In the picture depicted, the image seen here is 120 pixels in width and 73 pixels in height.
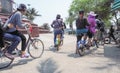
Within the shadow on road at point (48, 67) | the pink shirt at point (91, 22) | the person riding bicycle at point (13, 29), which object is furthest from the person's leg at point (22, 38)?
the pink shirt at point (91, 22)

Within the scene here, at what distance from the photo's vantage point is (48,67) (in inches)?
408

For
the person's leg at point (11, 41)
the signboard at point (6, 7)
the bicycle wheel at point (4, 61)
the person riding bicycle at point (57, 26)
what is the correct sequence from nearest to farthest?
the bicycle wheel at point (4, 61)
the person's leg at point (11, 41)
the person riding bicycle at point (57, 26)
the signboard at point (6, 7)

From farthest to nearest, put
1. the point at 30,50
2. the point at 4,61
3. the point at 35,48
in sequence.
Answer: the point at 35,48
the point at 30,50
the point at 4,61

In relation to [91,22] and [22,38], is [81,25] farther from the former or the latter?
[22,38]

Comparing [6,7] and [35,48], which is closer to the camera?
[35,48]

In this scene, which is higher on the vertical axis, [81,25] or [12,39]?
[81,25]

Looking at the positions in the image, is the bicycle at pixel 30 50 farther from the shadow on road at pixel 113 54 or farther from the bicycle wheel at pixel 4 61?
the shadow on road at pixel 113 54

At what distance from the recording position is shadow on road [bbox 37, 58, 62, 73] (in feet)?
31.7

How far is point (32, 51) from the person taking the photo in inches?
470

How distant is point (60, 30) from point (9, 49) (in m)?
6.44

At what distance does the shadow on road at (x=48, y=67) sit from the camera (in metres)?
9.67

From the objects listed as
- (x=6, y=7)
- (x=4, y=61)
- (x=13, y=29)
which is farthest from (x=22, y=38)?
(x=6, y=7)

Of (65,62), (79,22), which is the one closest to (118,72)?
(65,62)

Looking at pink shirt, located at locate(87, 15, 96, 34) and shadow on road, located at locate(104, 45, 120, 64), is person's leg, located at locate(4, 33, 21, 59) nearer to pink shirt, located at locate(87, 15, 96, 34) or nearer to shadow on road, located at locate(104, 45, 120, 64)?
shadow on road, located at locate(104, 45, 120, 64)
